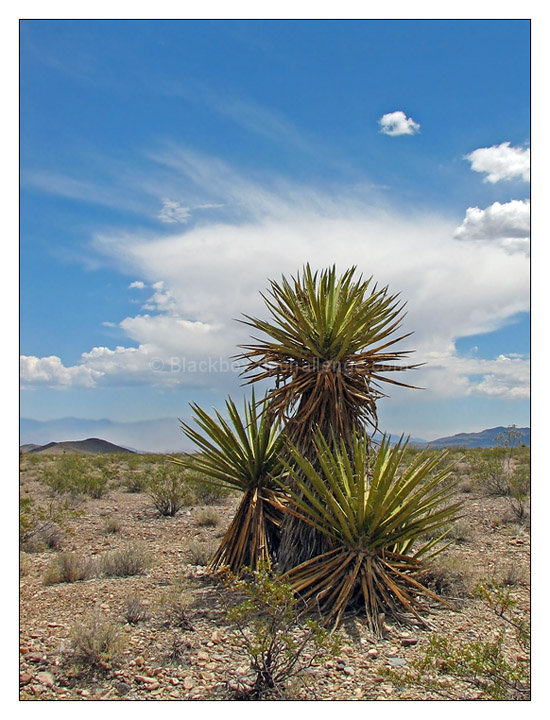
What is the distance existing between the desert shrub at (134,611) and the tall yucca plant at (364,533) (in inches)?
62.0

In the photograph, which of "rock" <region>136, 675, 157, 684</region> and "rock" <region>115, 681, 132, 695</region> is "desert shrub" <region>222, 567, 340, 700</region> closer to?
"rock" <region>136, 675, 157, 684</region>

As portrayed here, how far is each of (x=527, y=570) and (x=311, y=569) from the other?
3456mm

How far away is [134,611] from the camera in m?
5.69

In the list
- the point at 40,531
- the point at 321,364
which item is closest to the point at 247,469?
the point at 321,364

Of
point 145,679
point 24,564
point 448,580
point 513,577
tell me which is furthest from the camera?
point 24,564

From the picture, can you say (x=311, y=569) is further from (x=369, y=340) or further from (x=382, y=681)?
(x=369, y=340)

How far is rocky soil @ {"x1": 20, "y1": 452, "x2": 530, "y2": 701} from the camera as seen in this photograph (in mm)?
4379

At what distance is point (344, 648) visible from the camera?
5.02 m

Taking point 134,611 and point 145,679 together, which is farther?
point 134,611

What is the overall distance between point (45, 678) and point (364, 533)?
10.8ft

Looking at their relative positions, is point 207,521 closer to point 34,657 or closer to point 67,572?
point 67,572

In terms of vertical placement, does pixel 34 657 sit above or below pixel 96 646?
below

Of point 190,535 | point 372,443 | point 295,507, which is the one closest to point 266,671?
point 295,507

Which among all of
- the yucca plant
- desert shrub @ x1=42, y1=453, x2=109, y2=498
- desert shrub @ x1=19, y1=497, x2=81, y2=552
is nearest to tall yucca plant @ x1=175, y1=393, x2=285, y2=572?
the yucca plant
